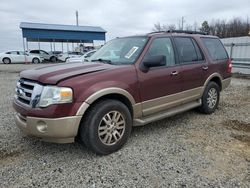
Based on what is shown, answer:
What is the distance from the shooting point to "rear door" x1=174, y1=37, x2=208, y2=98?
15.8ft

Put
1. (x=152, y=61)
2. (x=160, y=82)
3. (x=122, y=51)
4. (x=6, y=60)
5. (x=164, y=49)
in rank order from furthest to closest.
Result: (x=6, y=60) → (x=164, y=49) → (x=122, y=51) → (x=160, y=82) → (x=152, y=61)

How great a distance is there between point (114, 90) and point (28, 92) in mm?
1232

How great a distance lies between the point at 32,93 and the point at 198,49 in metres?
3.59

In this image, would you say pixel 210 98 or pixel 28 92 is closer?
pixel 28 92

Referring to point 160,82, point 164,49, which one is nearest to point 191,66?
point 164,49

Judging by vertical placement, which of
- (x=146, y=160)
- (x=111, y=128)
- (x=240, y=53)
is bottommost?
(x=146, y=160)

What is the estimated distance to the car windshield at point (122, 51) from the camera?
4.16 metres

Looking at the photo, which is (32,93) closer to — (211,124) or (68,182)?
(68,182)

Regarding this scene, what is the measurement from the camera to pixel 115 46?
189 inches

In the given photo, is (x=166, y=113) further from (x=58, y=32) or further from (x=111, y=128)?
(x=58, y=32)

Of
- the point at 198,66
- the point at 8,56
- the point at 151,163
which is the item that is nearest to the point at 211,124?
the point at 198,66

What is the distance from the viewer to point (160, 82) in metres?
4.27

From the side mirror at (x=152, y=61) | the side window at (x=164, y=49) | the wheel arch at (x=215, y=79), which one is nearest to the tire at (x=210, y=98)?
the wheel arch at (x=215, y=79)

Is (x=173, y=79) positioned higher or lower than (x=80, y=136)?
higher
